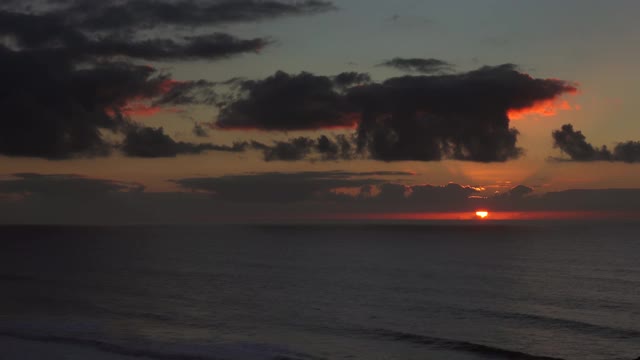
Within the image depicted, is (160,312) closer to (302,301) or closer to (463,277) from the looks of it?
(302,301)

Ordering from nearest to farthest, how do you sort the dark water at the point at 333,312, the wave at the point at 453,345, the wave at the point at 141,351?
the wave at the point at 141,351 < the wave at the point at 453,345 < the dark water at the point at 333,312

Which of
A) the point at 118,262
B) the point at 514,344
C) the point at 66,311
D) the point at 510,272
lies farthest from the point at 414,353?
the point at 118,262

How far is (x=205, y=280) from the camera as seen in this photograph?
9300 centimetres

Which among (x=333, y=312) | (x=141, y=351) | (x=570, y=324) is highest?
(x=141, y=351)

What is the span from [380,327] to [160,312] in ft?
67.5

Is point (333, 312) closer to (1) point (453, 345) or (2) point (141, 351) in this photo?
(1) point (453, 345)

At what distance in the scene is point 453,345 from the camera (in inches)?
1880

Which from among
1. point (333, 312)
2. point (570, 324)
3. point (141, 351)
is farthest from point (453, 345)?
point (141, 351)

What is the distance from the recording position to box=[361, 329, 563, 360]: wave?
44.8m

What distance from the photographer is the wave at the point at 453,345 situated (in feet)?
147

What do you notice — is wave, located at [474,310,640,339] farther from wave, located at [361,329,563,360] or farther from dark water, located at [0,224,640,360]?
wave, located at [361,329,563,360]

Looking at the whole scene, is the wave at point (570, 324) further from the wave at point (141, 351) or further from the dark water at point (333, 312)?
the wave at point (141, 351)

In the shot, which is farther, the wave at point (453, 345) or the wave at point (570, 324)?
the wave at point (570, 324)

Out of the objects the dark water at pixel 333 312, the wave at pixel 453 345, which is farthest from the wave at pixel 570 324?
the wave at pixel 453 345
